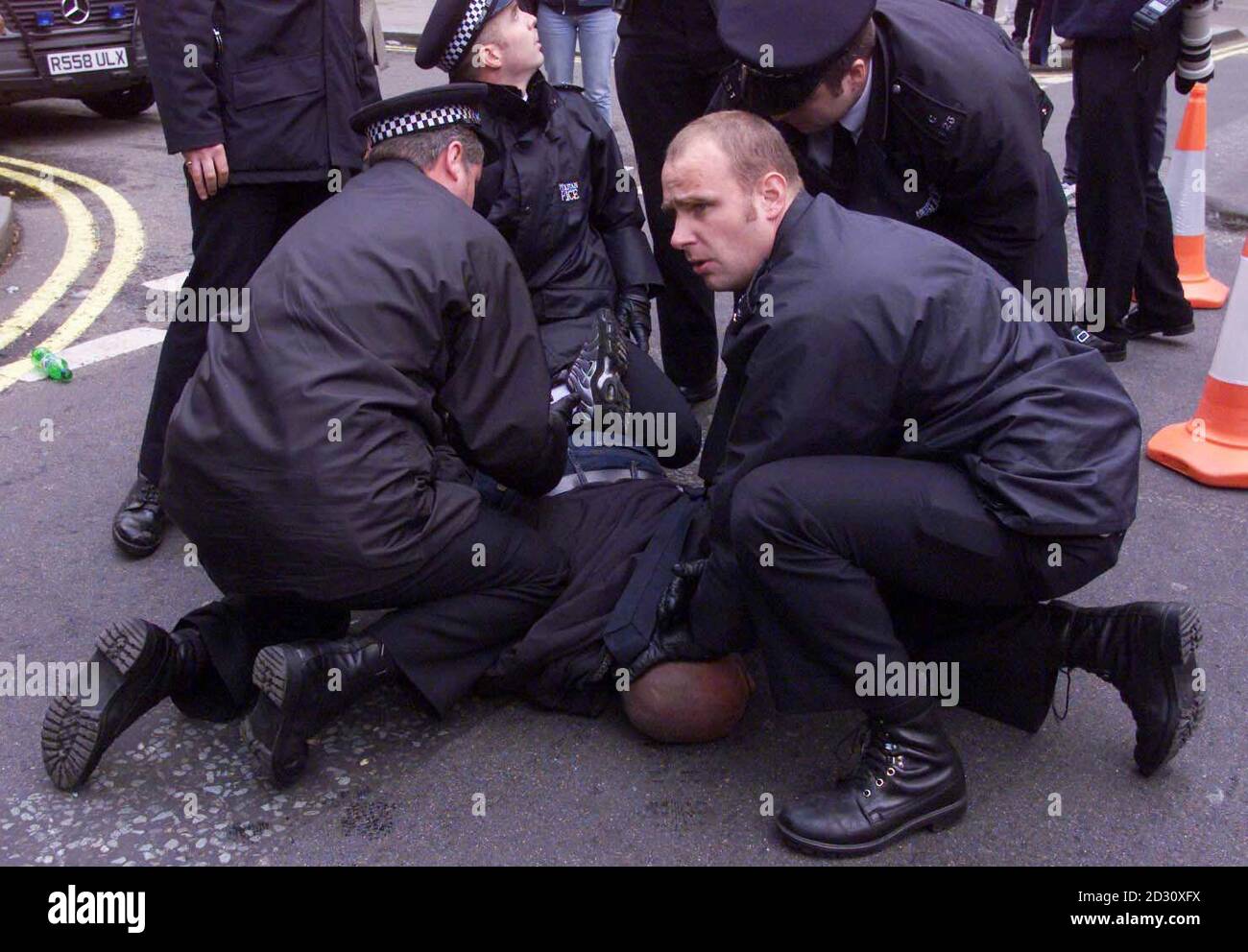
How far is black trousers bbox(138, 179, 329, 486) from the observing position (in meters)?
3.28

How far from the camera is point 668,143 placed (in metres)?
4.03

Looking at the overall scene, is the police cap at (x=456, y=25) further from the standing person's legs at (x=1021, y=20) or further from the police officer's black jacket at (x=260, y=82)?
the standing person's legs at (x=1021, y=20)

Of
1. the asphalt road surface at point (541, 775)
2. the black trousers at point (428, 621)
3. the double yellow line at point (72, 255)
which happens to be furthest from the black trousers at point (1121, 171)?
the double yellow line at point (72, 255)

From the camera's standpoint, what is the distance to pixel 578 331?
3.54 m

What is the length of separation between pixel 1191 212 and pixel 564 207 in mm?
3041

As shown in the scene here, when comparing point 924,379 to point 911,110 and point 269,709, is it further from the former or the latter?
point 269,709

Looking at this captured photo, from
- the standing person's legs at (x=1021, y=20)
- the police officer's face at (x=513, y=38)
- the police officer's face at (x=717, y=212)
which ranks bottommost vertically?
the standing person's legs at (x=1021, y=20)

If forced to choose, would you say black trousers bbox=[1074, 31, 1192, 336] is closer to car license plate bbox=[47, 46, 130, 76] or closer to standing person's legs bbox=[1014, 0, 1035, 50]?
car license plate bbox=[47, 46, 130, 76]

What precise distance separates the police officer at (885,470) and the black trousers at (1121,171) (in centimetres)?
214

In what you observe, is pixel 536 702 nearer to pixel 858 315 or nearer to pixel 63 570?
pixel 858 315

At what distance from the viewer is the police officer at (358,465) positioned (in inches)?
95.9

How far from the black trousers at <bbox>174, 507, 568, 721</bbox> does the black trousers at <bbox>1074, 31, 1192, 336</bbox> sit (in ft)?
8.73
